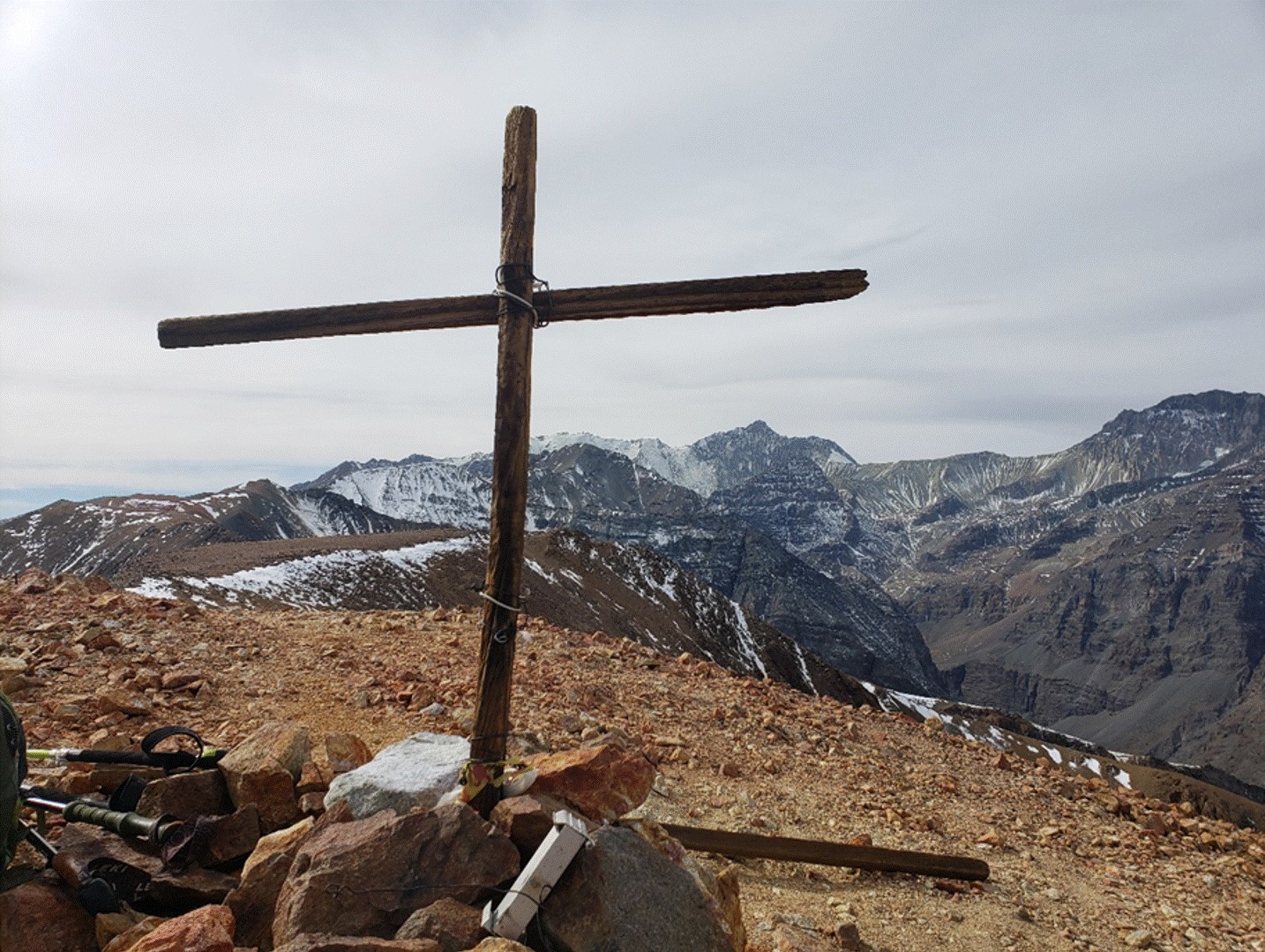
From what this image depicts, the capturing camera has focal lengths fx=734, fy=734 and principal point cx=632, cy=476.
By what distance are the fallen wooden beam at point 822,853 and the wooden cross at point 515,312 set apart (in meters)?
3.00

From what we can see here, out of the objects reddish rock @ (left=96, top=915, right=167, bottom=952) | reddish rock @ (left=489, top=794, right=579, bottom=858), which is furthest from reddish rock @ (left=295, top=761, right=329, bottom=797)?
reddish rock @ (left=489, top=794, right=579, bottom=858)

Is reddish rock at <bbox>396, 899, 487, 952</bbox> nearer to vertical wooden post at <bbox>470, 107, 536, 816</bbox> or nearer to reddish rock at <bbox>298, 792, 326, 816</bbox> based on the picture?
vertical wooden post at <bbox>470, 107, 536, 816</bbox>

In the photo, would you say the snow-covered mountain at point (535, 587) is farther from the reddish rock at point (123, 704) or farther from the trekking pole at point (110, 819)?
the trekking pole at point (110, 819)

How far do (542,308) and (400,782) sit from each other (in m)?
3.65

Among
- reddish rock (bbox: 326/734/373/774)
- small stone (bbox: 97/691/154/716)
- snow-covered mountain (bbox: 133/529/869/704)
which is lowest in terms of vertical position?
snow-covered mountain (bbox: 133/529/869/704)

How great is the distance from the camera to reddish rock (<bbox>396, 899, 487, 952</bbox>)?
4152mm

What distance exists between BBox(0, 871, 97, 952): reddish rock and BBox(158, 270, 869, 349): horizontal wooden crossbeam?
4.11 metres

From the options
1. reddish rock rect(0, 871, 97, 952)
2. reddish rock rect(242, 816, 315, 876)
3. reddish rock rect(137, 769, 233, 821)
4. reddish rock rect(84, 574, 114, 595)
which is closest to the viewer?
reddish rock rect(0, 871, 97, 952)

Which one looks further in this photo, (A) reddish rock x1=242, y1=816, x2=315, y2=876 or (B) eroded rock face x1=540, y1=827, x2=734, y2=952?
(A) reddish rock x1=242, y1=816, x2=315, y2=876

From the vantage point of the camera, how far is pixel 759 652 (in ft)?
322

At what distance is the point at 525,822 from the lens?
4895 millimetres

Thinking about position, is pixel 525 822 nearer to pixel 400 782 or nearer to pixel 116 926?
pixel 400 782

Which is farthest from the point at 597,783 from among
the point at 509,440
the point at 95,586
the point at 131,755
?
the point at 95,586

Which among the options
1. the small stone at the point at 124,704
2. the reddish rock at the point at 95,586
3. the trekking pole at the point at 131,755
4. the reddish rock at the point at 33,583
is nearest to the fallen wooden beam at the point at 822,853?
the trekking pole at the point at 131,755
